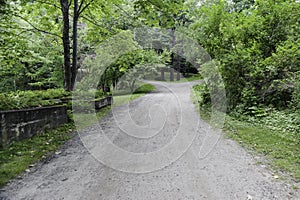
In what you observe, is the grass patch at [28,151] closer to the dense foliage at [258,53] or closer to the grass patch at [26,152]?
the grass patch at [26,152]

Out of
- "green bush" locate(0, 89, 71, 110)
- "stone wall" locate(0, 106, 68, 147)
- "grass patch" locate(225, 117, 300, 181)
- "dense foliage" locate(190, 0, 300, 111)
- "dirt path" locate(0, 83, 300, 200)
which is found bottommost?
"dirt path" locate(0, 83, 300, 200)

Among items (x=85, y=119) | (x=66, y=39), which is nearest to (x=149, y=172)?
(x=85, y=119)

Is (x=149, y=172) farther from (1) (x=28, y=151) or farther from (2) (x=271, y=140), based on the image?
(2) (x=271, y=140)

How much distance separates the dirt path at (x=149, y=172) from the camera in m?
2.58

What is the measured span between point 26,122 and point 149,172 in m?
2.82

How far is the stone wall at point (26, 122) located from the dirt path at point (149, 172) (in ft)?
2.77

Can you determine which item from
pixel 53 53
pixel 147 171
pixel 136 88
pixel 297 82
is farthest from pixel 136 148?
pixel 136 88

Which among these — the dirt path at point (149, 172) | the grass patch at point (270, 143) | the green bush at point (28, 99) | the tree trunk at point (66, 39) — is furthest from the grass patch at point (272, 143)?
the tree trunk at point (66, 39)

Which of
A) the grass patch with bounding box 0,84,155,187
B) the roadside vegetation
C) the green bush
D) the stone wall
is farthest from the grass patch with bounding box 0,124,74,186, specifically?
the roadside vegetation

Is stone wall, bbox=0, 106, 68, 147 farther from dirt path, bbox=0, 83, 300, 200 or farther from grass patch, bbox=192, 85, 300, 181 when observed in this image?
grass patch, bbox=192, 85, 300, 181

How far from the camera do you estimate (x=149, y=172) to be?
314 cm

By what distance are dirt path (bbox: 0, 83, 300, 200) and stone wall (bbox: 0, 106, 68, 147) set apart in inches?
33.3

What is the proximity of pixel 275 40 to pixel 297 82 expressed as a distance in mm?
2372

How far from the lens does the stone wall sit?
145 inches
